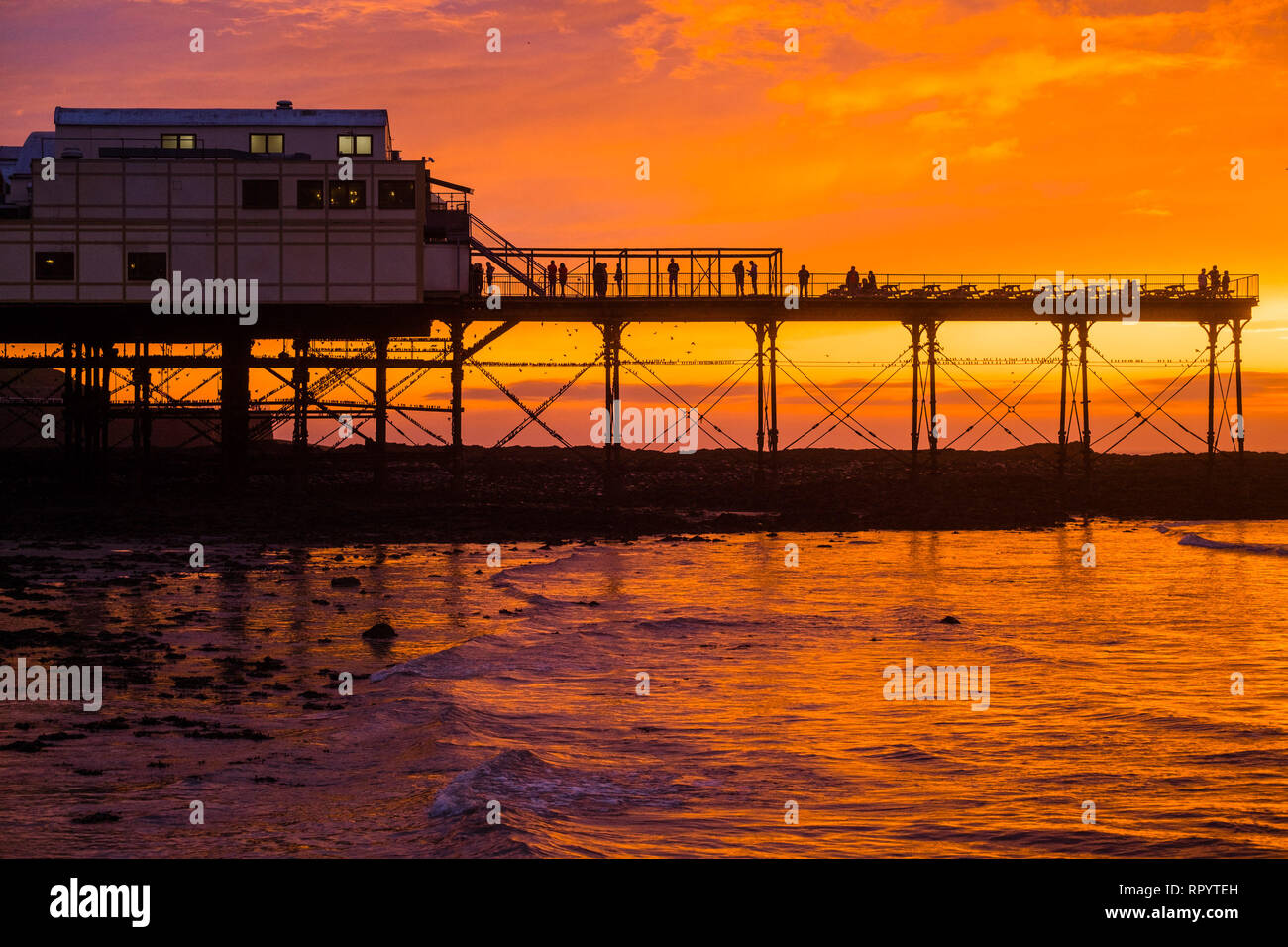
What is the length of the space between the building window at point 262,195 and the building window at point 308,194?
650mm

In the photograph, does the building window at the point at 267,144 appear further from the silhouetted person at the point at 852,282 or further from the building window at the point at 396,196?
the silhouetted person at the point at 852,282

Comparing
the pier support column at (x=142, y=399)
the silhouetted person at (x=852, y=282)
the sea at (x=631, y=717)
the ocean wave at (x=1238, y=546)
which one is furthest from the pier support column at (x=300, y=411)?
the ocean wave at (x=1238, y=546)

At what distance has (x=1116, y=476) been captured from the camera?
74312mm

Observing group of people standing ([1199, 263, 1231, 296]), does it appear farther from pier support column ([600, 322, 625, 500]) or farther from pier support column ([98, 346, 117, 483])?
pier support column ([98, 346, 117, 483])

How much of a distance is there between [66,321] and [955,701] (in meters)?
40.5

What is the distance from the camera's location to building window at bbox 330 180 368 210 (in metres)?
42.8

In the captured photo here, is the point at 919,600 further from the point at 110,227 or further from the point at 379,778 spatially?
Answer: the point at 110,227

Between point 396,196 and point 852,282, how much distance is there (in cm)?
1733

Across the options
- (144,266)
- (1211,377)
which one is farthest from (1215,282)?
(144,266)

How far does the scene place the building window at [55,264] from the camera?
42.7 m

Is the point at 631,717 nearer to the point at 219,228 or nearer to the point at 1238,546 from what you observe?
the point at 1238,546

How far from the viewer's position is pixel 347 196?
140 feet

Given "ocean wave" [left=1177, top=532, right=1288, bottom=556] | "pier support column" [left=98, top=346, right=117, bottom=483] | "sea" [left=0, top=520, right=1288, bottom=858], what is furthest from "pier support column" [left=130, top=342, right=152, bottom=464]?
"ocean wave" [left=1177, top=532, right=1288, bottom=556]
